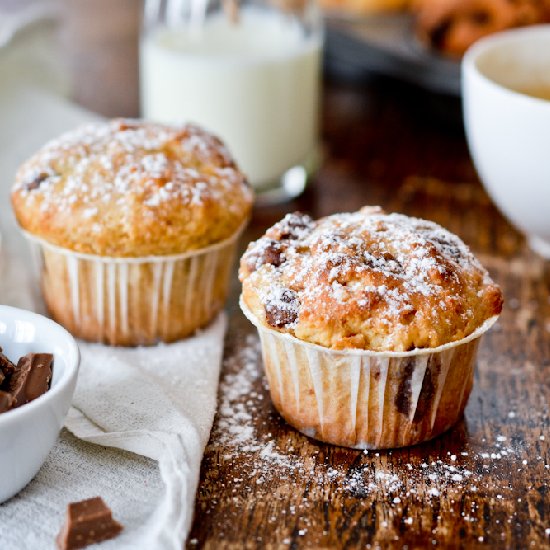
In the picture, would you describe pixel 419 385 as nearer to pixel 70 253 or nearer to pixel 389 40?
pixel 70 253

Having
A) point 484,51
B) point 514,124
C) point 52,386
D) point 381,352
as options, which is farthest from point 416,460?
point 484,51

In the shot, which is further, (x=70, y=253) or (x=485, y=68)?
(x=485, y=68)

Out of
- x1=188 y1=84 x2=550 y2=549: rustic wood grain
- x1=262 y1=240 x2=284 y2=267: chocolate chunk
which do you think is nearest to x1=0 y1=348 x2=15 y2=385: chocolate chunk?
x1=188 y1=84 x2=550 y2=549: rustic wood grain

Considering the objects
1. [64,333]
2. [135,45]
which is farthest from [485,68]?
[135,45]

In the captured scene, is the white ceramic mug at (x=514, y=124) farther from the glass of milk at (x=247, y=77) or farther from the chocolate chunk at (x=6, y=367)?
the chocolate chunk at (x=6, y=367)

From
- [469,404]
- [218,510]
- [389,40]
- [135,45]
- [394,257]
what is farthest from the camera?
[135,45]

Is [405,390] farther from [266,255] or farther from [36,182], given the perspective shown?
[36,182]

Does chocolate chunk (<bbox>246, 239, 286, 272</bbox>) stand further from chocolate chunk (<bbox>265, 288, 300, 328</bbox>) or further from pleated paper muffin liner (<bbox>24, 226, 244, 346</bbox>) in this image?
pleated paper muffin liner (<bbox>24, 226, 244, 346</bbox>)
